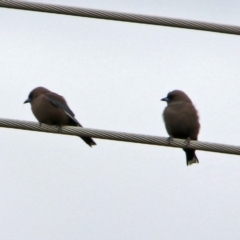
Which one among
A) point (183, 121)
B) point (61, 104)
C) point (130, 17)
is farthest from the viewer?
point (61, 104)

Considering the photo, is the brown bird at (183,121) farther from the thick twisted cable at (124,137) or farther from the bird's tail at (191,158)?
the thick twisted cable at (124,137)

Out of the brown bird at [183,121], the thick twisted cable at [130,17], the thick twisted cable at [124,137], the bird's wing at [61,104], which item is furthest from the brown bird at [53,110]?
the thick twisted cable at [130,17]

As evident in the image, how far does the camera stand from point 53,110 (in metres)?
10.4

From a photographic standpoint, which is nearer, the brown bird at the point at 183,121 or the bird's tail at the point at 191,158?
the brown bird at the point at 183,121

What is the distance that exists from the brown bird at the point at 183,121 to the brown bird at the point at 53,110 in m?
0.93

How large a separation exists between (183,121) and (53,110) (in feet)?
5.07

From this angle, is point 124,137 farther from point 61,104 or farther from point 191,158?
point 61,104

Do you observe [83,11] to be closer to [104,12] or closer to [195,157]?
[104,12]

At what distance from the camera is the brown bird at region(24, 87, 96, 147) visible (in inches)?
404

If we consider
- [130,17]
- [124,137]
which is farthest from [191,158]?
[130,17]

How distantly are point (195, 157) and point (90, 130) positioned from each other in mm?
2848

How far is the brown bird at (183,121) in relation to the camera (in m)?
10.0

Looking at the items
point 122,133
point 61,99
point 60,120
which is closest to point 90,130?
point 122,133

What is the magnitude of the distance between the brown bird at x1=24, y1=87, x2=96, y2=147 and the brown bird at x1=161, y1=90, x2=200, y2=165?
930mm
